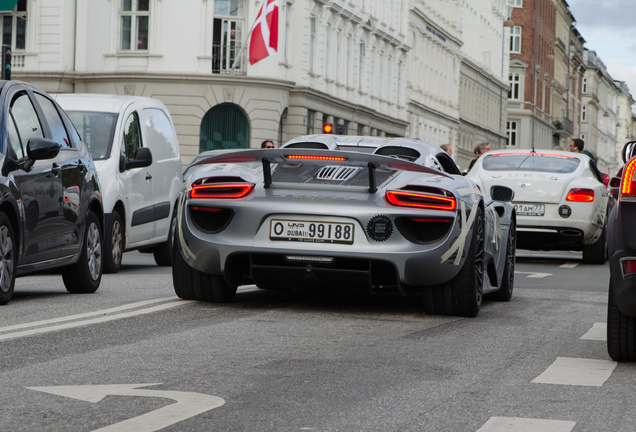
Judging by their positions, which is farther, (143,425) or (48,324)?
(48,324)

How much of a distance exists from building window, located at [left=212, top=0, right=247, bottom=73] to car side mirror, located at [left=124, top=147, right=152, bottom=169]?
32.6 m

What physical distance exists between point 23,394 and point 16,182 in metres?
4.04

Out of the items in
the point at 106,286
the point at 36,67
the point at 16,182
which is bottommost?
the point at 106,286

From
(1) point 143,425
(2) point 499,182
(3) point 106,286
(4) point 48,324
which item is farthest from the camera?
(2) point 499,182

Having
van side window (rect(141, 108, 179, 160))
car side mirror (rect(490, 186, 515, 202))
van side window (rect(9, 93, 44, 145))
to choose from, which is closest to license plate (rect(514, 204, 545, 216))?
van side window (rect(141, 108, 179, 160))

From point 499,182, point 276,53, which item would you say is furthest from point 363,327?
point 276,53

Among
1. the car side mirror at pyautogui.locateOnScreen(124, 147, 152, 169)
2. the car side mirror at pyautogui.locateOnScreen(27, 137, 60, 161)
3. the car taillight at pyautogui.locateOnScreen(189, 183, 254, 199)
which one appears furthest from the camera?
the car side mirror at pyautogui.locateOnScreen(124, 147, 152, 169)

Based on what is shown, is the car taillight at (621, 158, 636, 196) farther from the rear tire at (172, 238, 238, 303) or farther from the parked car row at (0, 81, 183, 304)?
the parked car row at (0, 81, 183, 304)

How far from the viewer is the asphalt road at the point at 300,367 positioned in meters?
4.92

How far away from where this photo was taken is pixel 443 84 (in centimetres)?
8144

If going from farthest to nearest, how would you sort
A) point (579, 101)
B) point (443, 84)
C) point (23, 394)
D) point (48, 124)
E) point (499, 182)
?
1. point (579, 101)
2. point (443, 84)
3. point (499, 182)
4. point (48, 124)
5. point (23, 394)

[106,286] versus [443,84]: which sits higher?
[443,84]

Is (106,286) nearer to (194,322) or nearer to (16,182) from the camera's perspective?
(16,182)

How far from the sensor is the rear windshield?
1855 cm
